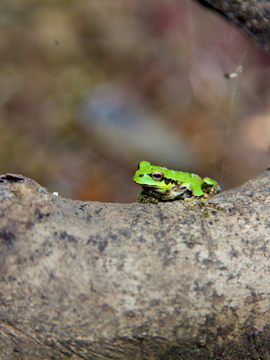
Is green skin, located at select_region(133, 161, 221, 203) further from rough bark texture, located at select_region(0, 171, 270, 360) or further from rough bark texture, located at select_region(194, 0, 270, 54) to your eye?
rough bark texture, located at select_region(194, 0, 270, 54)

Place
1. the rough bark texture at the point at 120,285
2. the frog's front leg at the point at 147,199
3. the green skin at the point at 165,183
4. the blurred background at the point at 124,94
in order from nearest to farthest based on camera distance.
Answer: the rough bark texture at the point at 120,285 < the frog's front leg at the point at 147,199 < the green skin at the point at 165,183 < the blurred background at the point at 124,94

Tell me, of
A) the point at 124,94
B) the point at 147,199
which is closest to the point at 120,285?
the point at 147,199

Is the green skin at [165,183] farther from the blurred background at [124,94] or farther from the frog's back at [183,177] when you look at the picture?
the blurred background at [124,94]

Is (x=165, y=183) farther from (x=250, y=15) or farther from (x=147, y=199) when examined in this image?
(x=250, y=15)

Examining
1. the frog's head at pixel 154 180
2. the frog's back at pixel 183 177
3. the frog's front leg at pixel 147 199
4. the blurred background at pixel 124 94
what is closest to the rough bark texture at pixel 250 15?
the frog's back at pixel 183 177

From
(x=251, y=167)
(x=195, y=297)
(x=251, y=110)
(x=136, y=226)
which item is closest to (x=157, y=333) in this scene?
(x=195, y=297)

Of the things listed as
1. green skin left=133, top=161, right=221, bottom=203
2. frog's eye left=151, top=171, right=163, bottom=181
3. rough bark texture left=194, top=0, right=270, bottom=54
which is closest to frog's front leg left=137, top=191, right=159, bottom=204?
green skin left=133, top=161, right=221, bottom=203

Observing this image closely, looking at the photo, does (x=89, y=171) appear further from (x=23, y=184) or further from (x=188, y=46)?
(x=23, y=184)
